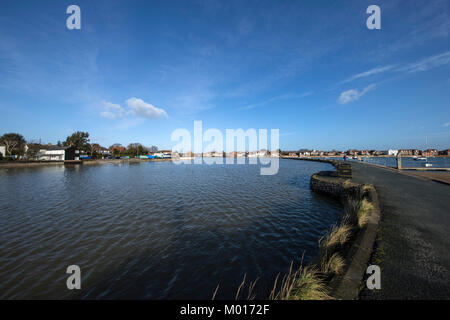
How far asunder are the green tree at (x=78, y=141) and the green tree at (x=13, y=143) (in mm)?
13458

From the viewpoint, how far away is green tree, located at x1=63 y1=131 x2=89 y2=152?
77156 millimetres

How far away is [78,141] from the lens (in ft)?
255

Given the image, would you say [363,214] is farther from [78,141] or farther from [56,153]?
[78,141]

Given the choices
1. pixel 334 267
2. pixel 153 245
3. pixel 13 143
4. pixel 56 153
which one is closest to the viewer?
pixel 334 267

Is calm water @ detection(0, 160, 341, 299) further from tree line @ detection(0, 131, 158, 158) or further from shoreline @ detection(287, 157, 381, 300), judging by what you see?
tree line @ detection(0, 131, 158, 158)

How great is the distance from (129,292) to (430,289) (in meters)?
6.26

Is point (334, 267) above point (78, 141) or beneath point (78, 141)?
beneath

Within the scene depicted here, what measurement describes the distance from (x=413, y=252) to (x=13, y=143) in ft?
339

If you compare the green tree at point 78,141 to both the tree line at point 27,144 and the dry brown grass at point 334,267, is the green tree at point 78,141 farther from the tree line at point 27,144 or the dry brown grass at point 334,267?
the dry brown grass at point 334,267

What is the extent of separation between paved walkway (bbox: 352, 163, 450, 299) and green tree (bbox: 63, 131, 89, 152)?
102998 millimetres

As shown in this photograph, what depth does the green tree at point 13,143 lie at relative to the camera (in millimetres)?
61994

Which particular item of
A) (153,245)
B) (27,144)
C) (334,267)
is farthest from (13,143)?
(334,267)

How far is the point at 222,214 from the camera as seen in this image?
969cm
